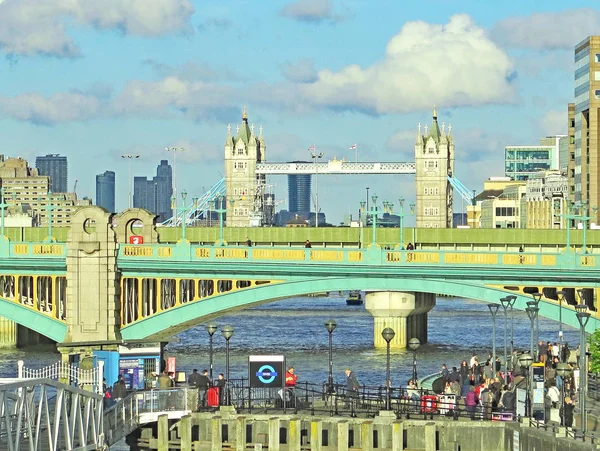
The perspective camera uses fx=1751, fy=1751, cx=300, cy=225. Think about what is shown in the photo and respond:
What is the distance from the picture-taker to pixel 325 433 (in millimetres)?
53688

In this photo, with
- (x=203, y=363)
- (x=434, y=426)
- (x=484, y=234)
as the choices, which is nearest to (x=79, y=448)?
(x=434, y=426)

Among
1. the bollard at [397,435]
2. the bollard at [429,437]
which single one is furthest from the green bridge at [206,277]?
the bollard at [397,435]

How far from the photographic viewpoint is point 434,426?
52344 mm

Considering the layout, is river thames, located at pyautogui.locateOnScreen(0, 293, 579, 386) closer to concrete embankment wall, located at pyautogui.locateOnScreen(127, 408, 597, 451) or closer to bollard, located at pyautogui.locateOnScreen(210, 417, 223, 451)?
concrete embankment wall, located at pyautogui.locateOnScreen(127, 408, 597, 451)

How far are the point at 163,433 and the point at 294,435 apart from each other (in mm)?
4082

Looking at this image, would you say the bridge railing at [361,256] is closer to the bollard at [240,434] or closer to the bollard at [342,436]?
the bollard at [342,436]

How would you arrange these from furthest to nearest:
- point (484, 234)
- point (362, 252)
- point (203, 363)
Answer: point (484, 234)
point (203, 363)
point (362, 252)

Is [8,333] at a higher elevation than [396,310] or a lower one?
lower

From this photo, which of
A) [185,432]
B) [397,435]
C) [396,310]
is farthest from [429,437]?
[396,310]

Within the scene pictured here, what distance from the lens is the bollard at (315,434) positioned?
52.9 metres

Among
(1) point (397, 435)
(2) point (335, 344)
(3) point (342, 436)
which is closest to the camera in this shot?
(1) point (397, 435)

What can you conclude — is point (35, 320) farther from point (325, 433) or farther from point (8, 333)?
point (325, 433)

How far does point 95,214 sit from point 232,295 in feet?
24.1

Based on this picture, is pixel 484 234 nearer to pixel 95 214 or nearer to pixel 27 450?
pixel 95 214
